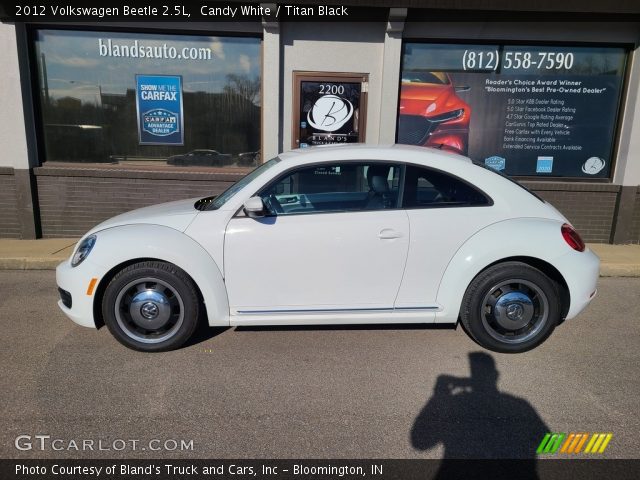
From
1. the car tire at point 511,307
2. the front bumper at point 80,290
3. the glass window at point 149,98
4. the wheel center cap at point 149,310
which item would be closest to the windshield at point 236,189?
the wheel center cap at point 149,310

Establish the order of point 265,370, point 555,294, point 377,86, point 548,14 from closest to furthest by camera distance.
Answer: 1. point 265,370
2. point 555,294
3. point 548,14
4. point 377,86

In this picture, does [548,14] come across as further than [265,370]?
Yes

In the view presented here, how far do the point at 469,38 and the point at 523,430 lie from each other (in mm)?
6322

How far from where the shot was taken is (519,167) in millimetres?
8000

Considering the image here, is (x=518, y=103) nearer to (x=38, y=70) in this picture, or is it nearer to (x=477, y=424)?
(x=477, y=424)

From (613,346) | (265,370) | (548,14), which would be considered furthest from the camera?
(548,14)

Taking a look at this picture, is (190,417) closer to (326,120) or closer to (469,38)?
(326,120)

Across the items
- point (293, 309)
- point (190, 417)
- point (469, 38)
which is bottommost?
point (190, 417)

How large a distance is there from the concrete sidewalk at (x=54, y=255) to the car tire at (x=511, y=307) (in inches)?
121

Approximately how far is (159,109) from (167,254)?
16.0 feet

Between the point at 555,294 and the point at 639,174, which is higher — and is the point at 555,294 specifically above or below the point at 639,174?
below

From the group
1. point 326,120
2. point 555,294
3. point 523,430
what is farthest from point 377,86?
point 523,430

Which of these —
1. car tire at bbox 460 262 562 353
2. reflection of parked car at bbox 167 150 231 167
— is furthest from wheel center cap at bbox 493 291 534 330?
reflection of parked car at bbox 167 150 231 167

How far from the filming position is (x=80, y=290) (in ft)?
12.4
